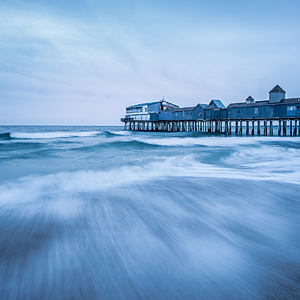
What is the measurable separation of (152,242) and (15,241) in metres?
1.52

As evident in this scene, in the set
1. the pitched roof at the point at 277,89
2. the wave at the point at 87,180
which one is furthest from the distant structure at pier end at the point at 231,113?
the wave at the point at 87,180

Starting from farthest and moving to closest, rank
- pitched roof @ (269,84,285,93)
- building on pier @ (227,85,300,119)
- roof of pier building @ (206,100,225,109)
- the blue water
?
roof of pier building @ (206,100,225,109), pitched roof @ (269,84,285,93), building on pier @ (227,85,300,119), the blue water

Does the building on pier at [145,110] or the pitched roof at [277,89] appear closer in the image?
the pitched roof at [277,89]

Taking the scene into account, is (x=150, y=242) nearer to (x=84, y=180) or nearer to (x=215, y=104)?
(x=84, y=180)

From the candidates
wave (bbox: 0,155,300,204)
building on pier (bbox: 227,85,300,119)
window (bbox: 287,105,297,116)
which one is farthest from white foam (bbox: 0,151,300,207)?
building on pier (bbox: 227,85,300,119)

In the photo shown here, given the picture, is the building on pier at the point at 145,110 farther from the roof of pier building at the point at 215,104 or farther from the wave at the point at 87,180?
the wave at the point at 87,180

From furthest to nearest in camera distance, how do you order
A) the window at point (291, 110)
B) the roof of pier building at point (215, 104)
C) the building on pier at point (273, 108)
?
the roof of pier building at point (215, 104)
the building on pier at point (273, 108)
the window at point (291, 110)

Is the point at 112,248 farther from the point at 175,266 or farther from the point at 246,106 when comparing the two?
the point at 246,106

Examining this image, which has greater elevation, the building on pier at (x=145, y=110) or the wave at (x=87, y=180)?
the building on pier at (x=145, y=110)

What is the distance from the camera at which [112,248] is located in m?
2.47

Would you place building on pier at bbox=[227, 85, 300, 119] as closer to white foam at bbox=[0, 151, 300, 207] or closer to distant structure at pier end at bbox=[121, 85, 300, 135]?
distant structure at pier end at bbox=[121, 85, 300, 135]

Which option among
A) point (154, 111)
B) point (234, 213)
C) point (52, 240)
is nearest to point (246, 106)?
point (154, 111)

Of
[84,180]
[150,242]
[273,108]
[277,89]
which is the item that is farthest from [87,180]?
[277,89]

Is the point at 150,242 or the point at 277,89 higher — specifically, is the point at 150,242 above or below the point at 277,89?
below
